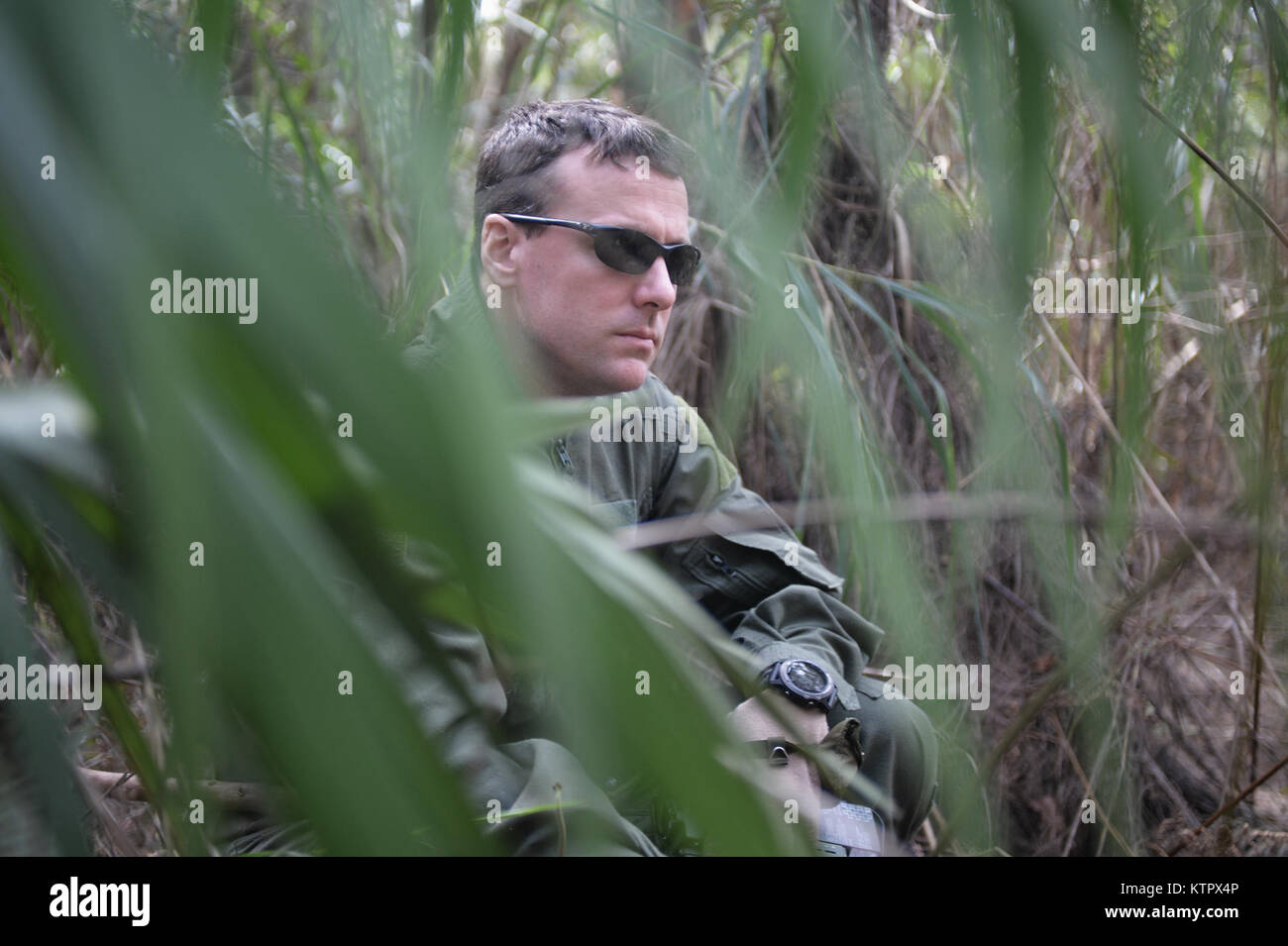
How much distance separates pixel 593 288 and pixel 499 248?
14cm

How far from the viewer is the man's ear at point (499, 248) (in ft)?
3.79

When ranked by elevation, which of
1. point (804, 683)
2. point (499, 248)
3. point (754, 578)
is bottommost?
point (804, 683)

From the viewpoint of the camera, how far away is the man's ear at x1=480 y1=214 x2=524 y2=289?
1.15 metres

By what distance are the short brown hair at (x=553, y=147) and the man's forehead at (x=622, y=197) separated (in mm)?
16

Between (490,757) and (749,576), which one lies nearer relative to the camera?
(490,757)

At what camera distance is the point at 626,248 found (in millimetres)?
1104

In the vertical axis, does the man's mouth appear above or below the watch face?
above

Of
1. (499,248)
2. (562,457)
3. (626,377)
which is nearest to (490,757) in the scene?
(562,457)

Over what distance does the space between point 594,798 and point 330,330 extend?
0.09m

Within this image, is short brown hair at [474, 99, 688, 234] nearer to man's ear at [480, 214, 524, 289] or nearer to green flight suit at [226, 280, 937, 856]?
man's ear at [480, 214, 524, 289]

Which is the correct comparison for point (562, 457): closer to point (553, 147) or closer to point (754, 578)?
point (754, 578)

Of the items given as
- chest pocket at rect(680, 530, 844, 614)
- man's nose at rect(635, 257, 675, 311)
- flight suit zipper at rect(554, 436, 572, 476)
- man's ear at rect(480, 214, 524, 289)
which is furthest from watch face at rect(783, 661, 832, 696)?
man's ear at rect(480, 214, 524, 289)

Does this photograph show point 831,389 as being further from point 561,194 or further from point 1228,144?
point 1228,144

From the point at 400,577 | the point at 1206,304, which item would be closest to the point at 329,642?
the point at 400,577
